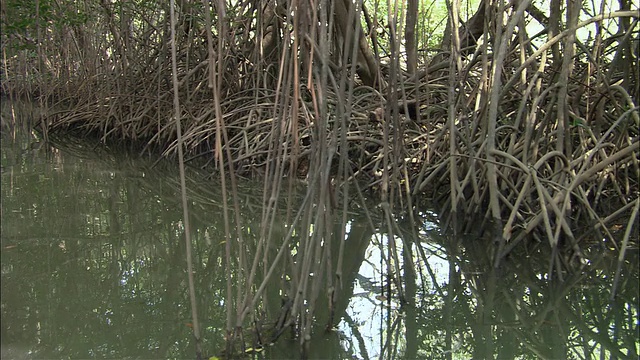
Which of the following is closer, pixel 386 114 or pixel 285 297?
pixel 285 297

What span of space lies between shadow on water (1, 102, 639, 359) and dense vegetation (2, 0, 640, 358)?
0.12 metres

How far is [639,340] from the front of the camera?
2.31 metres

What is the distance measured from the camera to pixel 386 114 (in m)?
2.42

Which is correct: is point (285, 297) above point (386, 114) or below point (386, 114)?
below

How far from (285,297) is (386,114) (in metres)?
0.74

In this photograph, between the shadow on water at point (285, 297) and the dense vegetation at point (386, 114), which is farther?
the shadow on water at point (285, 297)

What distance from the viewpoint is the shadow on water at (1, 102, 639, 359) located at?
222cm

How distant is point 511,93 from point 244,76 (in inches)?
105

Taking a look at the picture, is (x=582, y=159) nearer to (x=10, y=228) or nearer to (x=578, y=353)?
(x=578, y=353)

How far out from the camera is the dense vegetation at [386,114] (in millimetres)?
2102

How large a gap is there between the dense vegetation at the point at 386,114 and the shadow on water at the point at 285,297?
0.39 ft

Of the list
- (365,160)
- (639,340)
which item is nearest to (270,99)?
(365,160)

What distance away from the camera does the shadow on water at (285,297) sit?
222 cm

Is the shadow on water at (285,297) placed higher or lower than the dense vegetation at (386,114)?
lower
